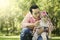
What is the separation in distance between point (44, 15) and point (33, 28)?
202mm

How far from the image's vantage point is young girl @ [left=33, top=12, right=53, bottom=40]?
10.7ft

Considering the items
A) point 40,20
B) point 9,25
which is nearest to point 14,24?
point 9,25

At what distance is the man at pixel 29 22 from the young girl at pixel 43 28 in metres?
0.06

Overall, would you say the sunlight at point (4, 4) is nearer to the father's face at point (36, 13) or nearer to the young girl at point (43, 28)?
the father's face at point (36, 13)

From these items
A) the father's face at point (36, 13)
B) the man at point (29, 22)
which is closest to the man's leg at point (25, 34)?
the man at point (29, 22)

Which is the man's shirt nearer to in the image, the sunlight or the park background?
the park background

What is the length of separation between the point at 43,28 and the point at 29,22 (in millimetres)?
183

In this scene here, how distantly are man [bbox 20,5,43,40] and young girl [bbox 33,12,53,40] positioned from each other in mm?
61

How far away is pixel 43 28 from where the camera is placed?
10.8 feet

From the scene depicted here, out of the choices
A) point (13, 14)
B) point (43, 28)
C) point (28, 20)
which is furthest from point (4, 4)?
point (43, 28)

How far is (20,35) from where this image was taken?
3256mm

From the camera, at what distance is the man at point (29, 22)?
3236 millimetres

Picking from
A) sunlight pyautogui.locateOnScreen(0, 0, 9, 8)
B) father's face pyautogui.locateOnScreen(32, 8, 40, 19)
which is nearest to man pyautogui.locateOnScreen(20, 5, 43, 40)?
father's face pyautogui.locateOnScreen(32, 8, 40, 19)

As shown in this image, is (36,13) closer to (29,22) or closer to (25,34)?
(29,22)
